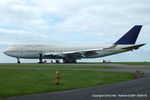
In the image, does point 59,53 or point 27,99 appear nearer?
point 27,99

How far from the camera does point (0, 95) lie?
492 inches

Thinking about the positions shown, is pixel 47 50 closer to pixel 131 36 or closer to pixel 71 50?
pixel 71 50

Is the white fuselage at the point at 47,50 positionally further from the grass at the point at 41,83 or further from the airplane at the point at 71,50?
the grass at the point at 41,83

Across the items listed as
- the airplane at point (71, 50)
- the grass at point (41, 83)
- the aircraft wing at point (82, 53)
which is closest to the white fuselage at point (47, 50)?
the airplane at point (71, 50)

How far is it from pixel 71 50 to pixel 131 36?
51.9 feet

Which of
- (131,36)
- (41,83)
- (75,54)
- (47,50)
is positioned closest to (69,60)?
(75,54)

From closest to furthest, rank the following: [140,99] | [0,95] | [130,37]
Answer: [140,99], [0,95], [130,37]

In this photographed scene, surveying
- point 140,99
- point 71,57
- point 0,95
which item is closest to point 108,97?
point 140,99

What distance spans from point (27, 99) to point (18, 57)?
55.3 m

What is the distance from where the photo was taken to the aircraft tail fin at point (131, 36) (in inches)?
2633

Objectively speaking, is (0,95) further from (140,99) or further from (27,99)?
(140,99)

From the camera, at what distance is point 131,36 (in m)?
66.9

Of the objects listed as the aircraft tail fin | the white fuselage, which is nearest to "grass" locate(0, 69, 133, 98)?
the white fuselage

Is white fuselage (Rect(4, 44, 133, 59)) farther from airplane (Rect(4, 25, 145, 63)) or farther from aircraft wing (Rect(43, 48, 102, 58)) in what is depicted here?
aircraft wing (Rect(43, 48, 102, 58))
